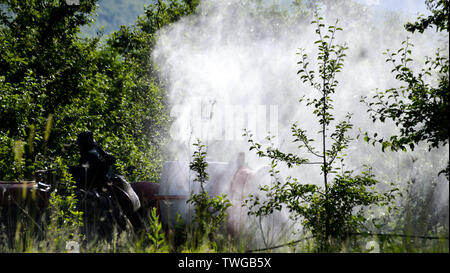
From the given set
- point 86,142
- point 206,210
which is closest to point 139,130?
point 86,142

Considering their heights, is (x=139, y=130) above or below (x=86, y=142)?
above

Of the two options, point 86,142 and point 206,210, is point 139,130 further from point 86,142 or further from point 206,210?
point 206,210

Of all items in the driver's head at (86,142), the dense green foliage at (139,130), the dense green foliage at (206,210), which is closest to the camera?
the dense green foliage at (139,130)

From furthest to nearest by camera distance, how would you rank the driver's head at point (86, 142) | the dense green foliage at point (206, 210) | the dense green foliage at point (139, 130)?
the driver's head at point (86, 142) < the dense green foliage at point (206, 210) < the dense green foliage at point (139, 130)

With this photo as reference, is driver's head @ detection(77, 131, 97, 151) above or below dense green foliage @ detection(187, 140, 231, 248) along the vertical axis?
above

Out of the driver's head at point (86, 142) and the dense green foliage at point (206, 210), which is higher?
the driver's head at point (86, 142)

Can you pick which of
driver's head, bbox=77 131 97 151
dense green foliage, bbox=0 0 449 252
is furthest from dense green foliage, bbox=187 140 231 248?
driver's head, bbox=77 131 97 151

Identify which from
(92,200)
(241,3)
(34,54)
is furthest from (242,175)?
(241,3)

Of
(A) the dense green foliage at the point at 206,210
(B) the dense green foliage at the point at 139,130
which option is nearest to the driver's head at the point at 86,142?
(B) the dense green foliage at the point at 139,130

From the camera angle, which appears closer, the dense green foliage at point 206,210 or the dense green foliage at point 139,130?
the dense green foliage at point 139,130

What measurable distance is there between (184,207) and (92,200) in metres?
1.09

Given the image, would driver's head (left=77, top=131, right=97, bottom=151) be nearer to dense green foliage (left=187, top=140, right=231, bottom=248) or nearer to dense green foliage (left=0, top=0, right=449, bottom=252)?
dense green foliage (left=0, top=0, right=449, bottom=252)

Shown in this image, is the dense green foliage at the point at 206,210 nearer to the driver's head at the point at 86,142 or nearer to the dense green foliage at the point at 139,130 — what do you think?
the dense green foliage at the point at 139,130

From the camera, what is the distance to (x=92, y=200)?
429 centimetres
